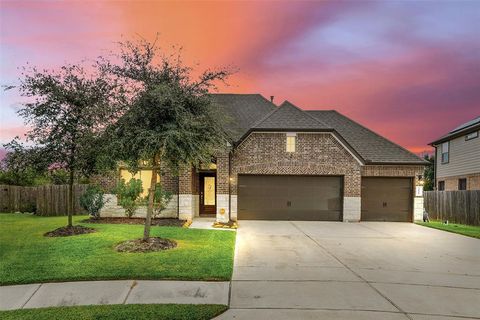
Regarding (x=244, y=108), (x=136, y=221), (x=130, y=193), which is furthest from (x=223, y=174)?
(x=244, y=108)

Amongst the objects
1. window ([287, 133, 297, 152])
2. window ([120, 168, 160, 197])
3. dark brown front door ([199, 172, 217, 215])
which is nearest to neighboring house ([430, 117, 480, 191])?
window ([287, 133, 297, 152])

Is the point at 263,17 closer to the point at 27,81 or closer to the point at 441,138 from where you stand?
the point at 27,81

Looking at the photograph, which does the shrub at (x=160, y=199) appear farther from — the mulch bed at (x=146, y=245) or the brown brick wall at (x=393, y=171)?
the brown brick wall at (x=393, y=171)

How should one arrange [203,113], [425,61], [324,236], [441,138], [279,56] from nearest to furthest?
[203,113] < [324,236] < [279,56] < [425,61] < [441,138]

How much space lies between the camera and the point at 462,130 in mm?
23312

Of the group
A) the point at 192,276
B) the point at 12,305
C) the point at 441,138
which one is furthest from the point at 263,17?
the point at 441,138

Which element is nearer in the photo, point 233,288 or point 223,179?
point 233,288

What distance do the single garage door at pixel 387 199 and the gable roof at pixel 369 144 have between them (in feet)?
3.36

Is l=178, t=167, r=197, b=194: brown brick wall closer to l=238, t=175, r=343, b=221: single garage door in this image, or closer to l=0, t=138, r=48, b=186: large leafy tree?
l=238, t=175, r=343, b=221: single garage door

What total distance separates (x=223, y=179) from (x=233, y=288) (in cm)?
1027

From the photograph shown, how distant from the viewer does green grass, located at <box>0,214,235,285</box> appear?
21.3 ft

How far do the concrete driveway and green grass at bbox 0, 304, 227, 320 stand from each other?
0.41 meters

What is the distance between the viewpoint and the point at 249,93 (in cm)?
2183

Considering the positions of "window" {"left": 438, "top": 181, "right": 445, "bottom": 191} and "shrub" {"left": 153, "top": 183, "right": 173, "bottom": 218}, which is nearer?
"shrub" {"left": 153, "top": 183, "right": 173, "bottom": 218}
